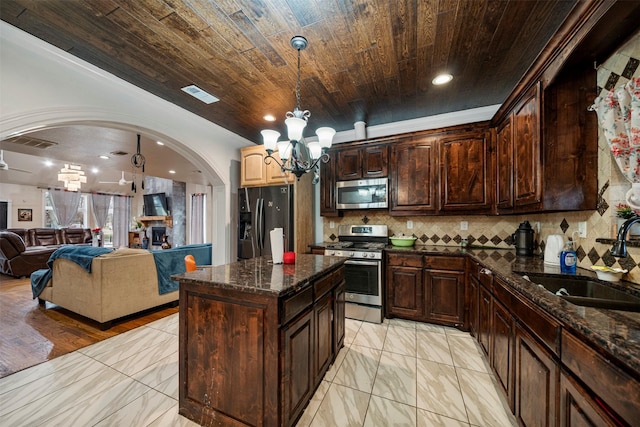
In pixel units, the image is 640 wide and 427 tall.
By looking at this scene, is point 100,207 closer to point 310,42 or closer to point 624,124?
point 310,42

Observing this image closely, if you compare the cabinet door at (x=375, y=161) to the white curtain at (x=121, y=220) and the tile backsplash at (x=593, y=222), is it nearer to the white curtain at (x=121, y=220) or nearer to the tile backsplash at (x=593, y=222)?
the tile backsplash at (x=593, y=222)

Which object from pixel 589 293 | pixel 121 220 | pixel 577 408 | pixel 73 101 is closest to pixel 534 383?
pixel 577 408

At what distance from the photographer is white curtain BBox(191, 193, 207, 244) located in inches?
323

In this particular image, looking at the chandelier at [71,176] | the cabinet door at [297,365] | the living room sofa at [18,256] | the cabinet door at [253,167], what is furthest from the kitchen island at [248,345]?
the living room sofa at [18,256]

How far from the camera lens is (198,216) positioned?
8.24m

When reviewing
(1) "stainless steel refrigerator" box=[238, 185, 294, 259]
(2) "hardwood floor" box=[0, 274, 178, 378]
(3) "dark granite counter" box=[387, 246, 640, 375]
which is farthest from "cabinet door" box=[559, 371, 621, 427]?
(2) "hardwood floor" box=[0, 274, 178, 378]

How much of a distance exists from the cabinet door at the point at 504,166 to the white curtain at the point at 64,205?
1226 centimetres

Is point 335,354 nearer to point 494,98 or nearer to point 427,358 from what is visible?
point 427,358

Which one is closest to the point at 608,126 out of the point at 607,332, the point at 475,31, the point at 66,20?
the point at 475,31

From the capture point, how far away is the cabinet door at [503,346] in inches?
61.7

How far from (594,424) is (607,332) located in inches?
12.1

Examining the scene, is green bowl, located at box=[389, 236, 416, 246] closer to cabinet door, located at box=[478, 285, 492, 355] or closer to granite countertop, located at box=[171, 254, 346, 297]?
cabinet door, located at box=[478, 285, 492, 355]

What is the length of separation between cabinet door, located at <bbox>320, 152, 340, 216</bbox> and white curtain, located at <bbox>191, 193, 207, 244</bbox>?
5816 mm

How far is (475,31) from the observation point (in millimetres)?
1854
